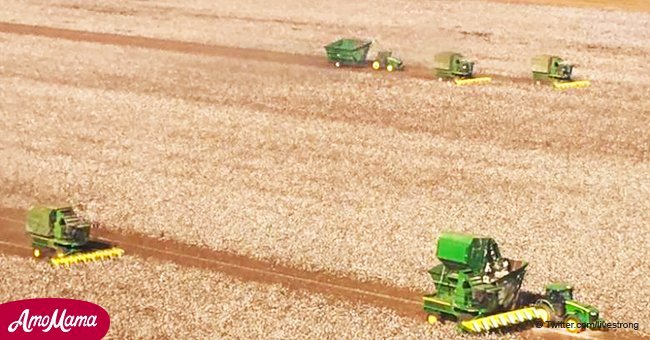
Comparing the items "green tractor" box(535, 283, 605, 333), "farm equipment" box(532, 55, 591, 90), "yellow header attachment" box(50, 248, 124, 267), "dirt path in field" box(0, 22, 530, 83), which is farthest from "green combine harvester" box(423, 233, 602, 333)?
"dirt path in field" box(0, 22, 530, 83)

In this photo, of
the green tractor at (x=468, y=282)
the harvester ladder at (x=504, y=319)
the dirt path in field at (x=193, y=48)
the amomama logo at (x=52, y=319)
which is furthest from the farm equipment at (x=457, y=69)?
the amomama logo at (x=52, y=319)

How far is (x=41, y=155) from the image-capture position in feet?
129

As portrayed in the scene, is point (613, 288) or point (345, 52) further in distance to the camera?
point (345, 52)

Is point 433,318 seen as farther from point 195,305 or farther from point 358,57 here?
point 358,57

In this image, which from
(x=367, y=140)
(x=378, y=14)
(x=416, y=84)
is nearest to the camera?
(x=367, y=140)

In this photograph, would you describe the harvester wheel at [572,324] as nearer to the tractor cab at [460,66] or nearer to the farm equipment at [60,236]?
the farm equipment at [60,236]

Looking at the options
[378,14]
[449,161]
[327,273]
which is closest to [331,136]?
[449,161]

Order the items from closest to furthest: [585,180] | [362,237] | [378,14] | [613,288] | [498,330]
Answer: [498,330] → [613,288] → [362,237] → [585,180] → [378,14]

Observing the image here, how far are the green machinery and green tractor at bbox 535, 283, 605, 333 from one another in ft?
99.5

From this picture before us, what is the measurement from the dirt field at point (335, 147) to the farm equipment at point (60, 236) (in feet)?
8.98

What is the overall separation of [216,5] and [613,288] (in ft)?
163

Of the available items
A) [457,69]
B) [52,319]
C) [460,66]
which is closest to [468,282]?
[52,319]

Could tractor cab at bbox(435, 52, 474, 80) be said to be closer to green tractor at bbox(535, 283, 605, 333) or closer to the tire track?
the tire track

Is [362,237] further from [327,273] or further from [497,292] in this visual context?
[497,292]
